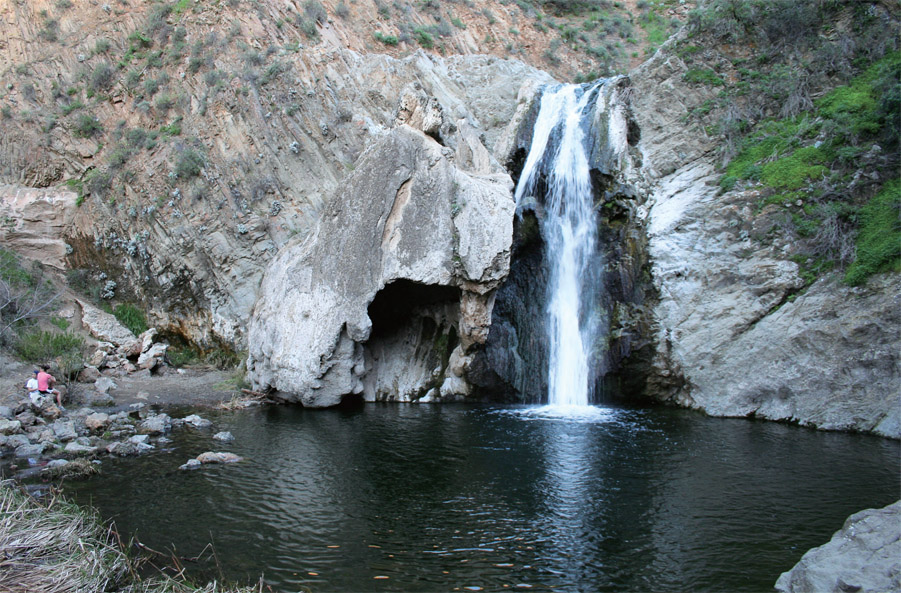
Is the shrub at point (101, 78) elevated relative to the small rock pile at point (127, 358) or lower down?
elevated

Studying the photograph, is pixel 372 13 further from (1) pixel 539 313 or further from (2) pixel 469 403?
(2) pixel 469 403

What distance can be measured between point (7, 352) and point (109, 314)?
4.94m

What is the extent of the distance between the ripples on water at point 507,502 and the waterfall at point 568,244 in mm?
4432

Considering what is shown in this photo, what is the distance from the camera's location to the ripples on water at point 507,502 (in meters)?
8.13

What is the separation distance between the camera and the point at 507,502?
10.7 m

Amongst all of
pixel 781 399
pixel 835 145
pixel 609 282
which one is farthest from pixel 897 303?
pixel 609 282

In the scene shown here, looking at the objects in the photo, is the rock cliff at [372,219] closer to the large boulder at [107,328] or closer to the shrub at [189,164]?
the shrub at [189,164]

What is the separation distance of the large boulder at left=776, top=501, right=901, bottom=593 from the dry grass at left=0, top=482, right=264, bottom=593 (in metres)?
6.63

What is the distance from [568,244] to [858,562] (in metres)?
16.4

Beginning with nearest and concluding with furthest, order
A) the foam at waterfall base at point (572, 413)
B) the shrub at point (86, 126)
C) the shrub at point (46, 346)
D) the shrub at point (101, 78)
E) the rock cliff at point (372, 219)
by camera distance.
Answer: the foam at waterfall base at point (572, 413), the rock cliff at point (372, 219), the shrub at point (46, 346), the shrub at point (86, 126), the shrub at point (101, 78)

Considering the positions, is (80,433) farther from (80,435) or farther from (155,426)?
(155,426)

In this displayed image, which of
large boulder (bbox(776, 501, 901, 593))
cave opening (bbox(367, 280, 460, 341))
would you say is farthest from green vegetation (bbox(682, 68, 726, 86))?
large boulder (bbox(776, 501, 901, 593))

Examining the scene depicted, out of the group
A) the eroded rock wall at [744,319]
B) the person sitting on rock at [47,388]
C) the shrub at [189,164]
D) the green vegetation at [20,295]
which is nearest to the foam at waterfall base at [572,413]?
the eroded rock wall at [744,319]

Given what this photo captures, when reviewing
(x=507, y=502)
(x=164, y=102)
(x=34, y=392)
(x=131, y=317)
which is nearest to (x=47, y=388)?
(x=34, y=392)
